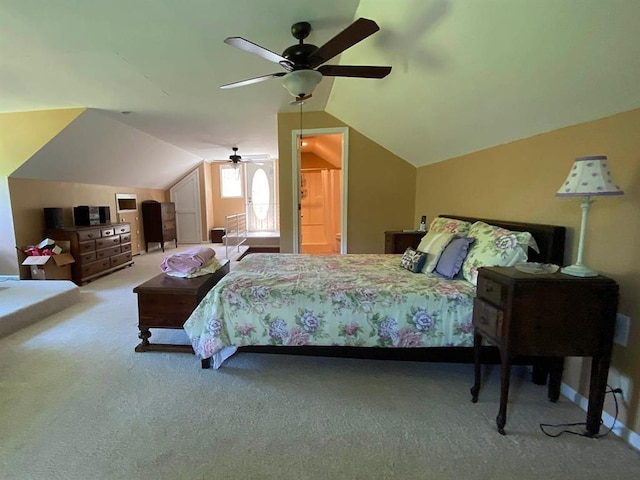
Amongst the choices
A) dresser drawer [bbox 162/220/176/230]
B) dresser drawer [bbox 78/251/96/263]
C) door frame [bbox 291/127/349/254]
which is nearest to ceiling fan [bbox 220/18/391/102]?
door frame [bbox 291/127/349/254]

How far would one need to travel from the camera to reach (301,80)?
2129 mm

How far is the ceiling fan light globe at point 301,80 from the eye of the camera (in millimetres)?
2109

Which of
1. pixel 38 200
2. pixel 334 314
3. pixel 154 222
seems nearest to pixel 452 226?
pixel 334 314

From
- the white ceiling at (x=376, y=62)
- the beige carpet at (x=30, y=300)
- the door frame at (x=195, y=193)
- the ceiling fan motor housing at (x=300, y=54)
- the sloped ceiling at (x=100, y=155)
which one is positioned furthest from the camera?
the door frame at (x=195, y=193)

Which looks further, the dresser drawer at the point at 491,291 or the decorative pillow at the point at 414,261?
the decorative pillow at the point at 414,261

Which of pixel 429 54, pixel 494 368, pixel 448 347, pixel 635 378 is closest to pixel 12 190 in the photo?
pixel 429 54

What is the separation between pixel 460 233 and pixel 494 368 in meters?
1.04

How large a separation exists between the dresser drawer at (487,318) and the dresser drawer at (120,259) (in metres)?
5.44

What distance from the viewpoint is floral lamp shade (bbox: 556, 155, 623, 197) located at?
139 centimetres

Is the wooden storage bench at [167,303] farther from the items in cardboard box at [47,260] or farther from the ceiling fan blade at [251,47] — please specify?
the items in cardboard box at [47,260]

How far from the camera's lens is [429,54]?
2127 mm

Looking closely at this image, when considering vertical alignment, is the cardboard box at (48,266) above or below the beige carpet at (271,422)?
above

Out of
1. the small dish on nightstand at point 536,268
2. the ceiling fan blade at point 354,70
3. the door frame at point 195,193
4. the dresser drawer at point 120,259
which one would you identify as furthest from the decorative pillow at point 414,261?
the door frame at point 195,193

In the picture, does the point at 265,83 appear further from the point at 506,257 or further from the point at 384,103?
the point at 506,257
